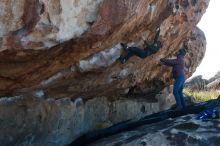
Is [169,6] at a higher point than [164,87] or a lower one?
higher

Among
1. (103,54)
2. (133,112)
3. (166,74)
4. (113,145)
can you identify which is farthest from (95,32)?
(166,74)

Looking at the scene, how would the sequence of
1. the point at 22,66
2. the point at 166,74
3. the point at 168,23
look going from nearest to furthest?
the point at 22,66 < the point at 168,23 < the point at 166,74

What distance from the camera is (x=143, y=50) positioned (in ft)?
40.9

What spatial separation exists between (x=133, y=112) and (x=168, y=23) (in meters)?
2.89

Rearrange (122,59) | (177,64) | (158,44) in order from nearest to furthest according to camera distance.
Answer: (122,59), (177,64), (158,44)

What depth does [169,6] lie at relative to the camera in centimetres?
1208

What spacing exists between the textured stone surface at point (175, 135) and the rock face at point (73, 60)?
1488 mm

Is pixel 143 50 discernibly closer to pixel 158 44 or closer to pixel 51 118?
pixel 158 44

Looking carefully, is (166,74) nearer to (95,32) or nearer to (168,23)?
(168,23)

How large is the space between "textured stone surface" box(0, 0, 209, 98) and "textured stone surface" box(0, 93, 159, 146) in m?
0.27

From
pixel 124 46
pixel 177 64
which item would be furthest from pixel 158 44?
pixel 124 46

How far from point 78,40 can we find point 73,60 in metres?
0.98

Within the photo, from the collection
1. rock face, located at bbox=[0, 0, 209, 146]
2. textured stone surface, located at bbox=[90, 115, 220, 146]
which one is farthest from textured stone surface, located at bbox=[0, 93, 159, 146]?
textured stone surface, located at bbox=[90, 115, 220, 146]

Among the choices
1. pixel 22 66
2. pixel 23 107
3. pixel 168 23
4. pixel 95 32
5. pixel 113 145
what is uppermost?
pixel 168 23
